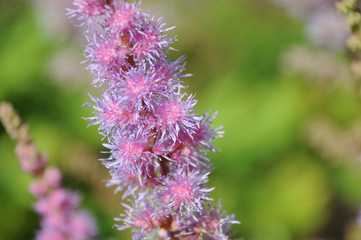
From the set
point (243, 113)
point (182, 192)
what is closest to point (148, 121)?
point (182, 192)

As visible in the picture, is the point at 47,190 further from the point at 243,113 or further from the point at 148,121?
the point at 243,113

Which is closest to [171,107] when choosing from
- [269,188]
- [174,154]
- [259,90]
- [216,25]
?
[174,154]

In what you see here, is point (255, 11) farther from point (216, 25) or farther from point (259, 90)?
point (259, 90)

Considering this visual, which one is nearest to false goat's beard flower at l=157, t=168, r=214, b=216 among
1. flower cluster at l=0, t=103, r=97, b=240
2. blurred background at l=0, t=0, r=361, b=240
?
flower cluster at l=0, t=103, r=97, b=240

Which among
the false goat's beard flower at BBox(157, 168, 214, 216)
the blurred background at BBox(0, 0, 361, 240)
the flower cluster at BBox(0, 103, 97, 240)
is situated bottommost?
the false goat's beard flower at BBox(157, 168, 214, 216)

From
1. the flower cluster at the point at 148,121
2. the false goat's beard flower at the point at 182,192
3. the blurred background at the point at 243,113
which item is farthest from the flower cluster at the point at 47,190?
the blurred background at the point at 243,113

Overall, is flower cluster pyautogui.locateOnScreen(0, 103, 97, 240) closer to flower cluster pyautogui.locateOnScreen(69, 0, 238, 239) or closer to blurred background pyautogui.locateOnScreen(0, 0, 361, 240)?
flower cluster pyautogui.locateOnScreen(69, 0, 238, 239)
